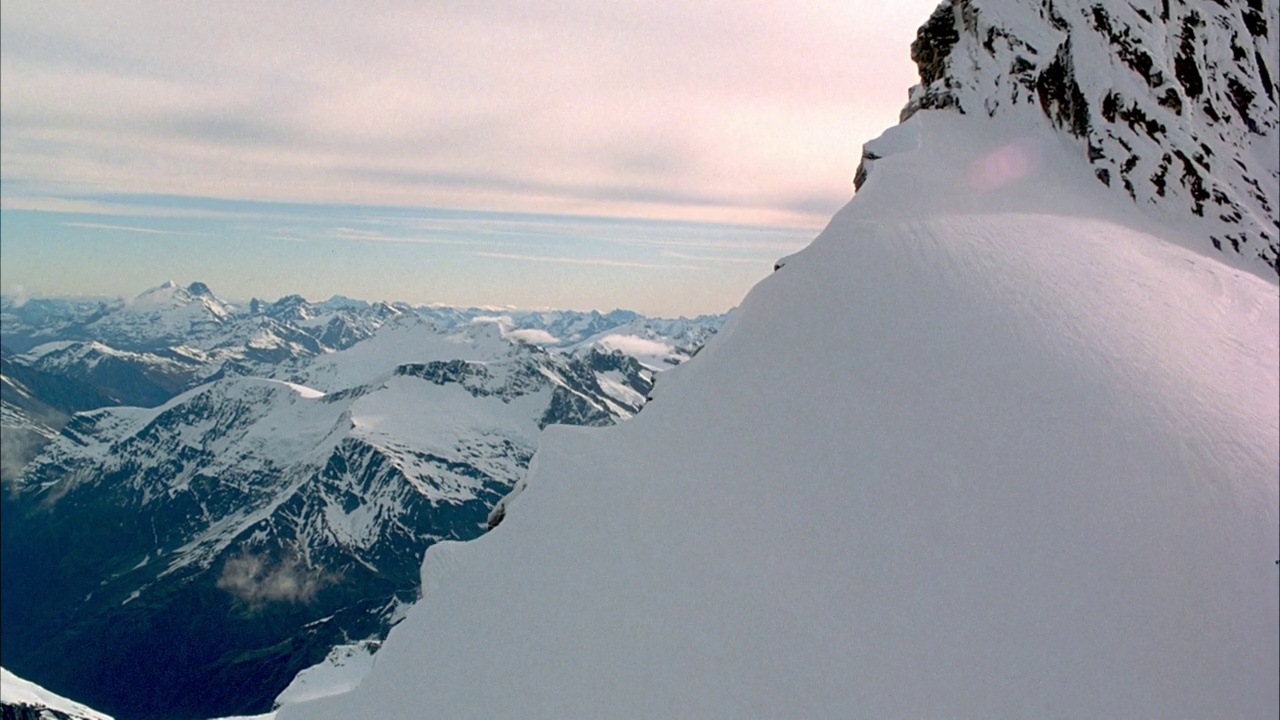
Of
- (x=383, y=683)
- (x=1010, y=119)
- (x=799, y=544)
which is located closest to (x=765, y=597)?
(x=799, y=544)

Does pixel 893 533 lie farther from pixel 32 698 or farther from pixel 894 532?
pixel 32 698

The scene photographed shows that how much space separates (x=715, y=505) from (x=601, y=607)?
3.40 meters

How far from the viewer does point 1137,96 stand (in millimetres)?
38000

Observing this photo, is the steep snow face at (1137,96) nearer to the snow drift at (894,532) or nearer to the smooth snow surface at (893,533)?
the snow drift at (894,532)

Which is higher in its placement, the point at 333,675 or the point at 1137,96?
the point at 1137,96

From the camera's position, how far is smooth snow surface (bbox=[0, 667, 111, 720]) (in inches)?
5207

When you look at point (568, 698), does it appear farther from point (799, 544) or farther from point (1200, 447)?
point (1200, 447)

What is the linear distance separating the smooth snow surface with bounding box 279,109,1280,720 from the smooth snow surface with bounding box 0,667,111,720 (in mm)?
171128

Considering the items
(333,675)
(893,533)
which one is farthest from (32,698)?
(893,533)

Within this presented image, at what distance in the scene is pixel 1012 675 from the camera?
37.8ft

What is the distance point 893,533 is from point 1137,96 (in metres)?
38.1

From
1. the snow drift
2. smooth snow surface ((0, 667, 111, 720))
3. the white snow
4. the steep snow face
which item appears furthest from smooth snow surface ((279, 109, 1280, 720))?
smooth snow surface ((0, 667, 111, 720))

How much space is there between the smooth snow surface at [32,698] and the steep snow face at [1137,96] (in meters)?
180

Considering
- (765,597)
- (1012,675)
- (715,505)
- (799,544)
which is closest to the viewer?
(1012,675)
